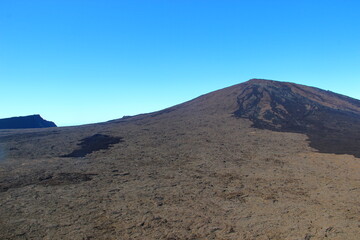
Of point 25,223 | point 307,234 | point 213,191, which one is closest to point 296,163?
point 213,191

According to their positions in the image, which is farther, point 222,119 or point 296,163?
point 222,119

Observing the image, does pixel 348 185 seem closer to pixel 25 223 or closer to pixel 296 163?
pixel 296 163

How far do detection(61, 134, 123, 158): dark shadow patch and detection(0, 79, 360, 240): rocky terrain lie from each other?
9 cm

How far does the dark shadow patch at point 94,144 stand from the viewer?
1744 cm

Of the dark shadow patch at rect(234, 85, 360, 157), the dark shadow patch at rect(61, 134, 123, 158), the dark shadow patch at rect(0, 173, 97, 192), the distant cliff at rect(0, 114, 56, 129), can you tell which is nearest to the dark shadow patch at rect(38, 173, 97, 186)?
the dark shadow patch at rect(0, 173, 97, 192)

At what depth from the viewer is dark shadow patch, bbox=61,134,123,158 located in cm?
1744

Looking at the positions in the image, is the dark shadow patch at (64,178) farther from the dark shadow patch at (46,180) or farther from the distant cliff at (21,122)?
the distant cliff at (21,122)

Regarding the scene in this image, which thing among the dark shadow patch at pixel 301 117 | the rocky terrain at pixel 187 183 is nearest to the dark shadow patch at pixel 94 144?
the rocky terrain at pixel 187 183

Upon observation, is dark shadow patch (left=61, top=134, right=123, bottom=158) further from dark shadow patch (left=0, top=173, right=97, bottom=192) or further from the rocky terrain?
dark shadow patch (left=0, top=173, right=97, bottom=192)

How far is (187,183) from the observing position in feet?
35.1

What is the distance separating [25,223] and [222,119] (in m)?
21.8

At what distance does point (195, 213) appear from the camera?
771 cm

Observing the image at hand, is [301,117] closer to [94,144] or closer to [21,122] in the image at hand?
[94,144]

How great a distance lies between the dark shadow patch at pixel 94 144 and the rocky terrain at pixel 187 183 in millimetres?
88
